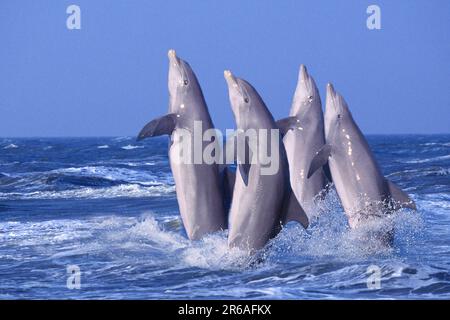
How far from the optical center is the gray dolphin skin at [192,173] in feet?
33.8

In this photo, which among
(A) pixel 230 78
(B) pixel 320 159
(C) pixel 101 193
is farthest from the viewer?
(C) pixel 101 193

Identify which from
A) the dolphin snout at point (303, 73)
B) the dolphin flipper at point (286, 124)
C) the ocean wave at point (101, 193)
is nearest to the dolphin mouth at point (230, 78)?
the dolphin flipper at point (286, 124)

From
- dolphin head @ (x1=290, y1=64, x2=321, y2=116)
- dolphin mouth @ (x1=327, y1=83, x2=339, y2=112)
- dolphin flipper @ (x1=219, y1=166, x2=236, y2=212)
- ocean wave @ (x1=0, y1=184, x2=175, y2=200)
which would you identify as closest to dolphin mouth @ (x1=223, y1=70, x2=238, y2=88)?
dolphin flipper @ (x1=219, y1=166, x2=236, y2=212)

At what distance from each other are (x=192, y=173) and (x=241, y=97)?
1.08m

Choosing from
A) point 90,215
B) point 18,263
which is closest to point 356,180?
point 18,263

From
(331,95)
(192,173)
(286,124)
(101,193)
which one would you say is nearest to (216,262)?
(192,173)

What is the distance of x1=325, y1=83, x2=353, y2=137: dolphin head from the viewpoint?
1135 cm

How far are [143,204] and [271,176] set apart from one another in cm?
1188

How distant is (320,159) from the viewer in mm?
10766

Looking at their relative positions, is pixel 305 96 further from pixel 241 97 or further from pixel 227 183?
pixel 227 183

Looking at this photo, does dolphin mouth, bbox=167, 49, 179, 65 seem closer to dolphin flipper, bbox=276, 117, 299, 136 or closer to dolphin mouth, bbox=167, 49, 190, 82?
dolphin mouth, bbox=167, 49, 190, 82

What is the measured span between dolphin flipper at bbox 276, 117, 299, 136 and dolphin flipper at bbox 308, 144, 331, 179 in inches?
22.2

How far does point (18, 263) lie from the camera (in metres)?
11.1

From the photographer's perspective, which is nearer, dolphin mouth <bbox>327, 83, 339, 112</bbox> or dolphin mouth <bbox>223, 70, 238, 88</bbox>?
dolphin mouth <bbox>223, 70, 238, 88</bbox>
